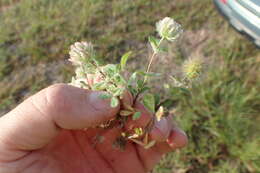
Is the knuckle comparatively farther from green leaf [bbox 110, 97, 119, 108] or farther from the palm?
the palm

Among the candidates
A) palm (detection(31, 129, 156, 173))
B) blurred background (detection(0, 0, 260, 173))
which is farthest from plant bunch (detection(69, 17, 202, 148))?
blurred background (detection(0, 0, 260, 173))

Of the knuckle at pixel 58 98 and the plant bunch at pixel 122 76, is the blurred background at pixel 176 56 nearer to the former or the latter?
the plant bunch at pixel 122 76

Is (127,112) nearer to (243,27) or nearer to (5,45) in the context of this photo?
(243,27)

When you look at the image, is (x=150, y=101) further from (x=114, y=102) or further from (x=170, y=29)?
(x=170, y=29)

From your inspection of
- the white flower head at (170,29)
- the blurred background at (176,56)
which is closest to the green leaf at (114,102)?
the white flower head at (170,29)

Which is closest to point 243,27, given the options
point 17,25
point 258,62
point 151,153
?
point 258,62

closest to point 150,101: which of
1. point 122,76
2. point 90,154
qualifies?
point 122,76
